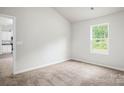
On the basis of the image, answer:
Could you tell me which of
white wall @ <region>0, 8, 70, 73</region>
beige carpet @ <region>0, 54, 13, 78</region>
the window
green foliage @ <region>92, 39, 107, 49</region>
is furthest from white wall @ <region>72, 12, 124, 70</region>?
beige carpet @ <region>0, 54, 13, 78</region>

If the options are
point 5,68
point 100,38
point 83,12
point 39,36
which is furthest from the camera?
point 100,38

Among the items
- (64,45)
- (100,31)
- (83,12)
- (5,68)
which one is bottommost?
(5,68)

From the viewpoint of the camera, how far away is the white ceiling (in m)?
4.10

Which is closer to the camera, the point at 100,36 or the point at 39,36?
the point at 39,36

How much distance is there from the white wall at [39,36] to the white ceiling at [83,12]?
368mm

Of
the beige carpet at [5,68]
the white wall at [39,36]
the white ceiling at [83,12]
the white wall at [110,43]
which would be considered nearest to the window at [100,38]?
the white wall at [110,43]

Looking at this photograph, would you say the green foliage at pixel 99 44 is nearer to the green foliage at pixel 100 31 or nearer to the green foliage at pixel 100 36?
the green foliage at pixel 100 36

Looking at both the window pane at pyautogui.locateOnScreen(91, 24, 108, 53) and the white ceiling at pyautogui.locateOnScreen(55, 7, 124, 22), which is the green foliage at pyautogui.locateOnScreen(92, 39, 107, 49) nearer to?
the window pane at pyautogui.locateOnScreen(91, 24, 108, 53)

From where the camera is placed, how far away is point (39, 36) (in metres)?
4.51

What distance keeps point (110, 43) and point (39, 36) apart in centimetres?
311

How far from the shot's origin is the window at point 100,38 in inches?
182

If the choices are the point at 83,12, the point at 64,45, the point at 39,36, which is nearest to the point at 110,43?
the point at 83,12

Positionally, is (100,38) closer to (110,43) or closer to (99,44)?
(99,44)
